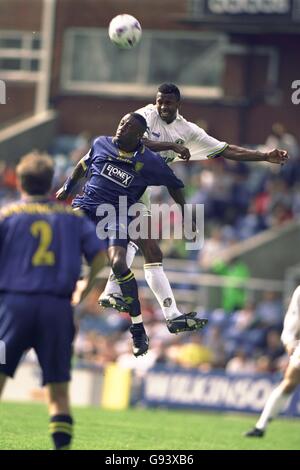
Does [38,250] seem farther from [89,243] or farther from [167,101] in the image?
[167,101]

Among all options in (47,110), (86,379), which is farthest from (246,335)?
(47,110)

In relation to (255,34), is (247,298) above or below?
below

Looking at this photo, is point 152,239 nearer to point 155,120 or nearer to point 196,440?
point 155,120

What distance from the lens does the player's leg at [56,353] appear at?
999 centimetres

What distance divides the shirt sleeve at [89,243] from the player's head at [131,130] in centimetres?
376

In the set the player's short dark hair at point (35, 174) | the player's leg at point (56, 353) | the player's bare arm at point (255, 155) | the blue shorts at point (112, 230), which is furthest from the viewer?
the blue shorts at point (112, 230)

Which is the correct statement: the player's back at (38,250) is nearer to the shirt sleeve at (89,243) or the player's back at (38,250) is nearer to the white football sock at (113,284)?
the shirt sleeve at (89,243)

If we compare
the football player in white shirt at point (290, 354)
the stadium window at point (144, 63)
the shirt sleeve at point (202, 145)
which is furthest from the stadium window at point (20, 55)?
the shirt sleeve at point (202, 145)

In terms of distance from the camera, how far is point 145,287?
86.0 ft

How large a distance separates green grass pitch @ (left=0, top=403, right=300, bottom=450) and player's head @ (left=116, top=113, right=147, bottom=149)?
3326 mm

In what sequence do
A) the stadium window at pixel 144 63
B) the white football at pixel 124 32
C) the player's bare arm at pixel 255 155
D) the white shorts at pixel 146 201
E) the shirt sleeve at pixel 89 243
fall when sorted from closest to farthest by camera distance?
the shirt sleeve at pixel 89 243 → the player's bare arm at pixel 255 155 → the white football at pixel 124 32 → the white shorts at pixel 146 201 → the stadium window at pixel 144 63

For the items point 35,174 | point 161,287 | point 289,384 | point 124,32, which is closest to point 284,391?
point 289,384

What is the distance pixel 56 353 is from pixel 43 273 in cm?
66

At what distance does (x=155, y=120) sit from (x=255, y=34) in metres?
17.4
